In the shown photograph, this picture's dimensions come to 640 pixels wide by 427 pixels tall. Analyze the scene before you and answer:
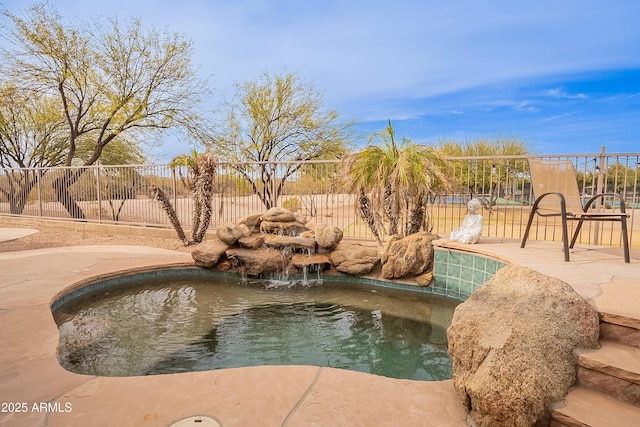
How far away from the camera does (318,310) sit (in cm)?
458

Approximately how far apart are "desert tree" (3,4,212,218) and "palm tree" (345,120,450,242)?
34.9 feet

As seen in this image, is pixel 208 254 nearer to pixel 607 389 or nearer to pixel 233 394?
pixel 233 394

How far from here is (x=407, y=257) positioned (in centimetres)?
561

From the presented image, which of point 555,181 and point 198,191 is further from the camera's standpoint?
point 198,191

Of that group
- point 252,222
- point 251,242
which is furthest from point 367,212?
point 252,222

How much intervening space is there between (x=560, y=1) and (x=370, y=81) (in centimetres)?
505

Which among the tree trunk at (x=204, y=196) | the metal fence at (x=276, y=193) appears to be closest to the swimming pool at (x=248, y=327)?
the metal fence at (x=276, y=193)

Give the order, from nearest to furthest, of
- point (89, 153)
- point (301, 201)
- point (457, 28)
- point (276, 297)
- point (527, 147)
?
point (276, 297) < point (457, 28) < point (301, 201) < point (89, 153) < point (527, 147)

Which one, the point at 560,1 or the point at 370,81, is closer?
the point at 560,1

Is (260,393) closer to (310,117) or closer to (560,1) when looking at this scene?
(560,1)

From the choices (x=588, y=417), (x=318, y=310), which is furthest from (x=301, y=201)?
(x=588, y=417)

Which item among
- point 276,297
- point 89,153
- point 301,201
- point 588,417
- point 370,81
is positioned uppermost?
point 370,81

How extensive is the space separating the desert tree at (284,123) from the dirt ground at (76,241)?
6.92 meters

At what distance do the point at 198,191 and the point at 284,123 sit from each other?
840 cm
